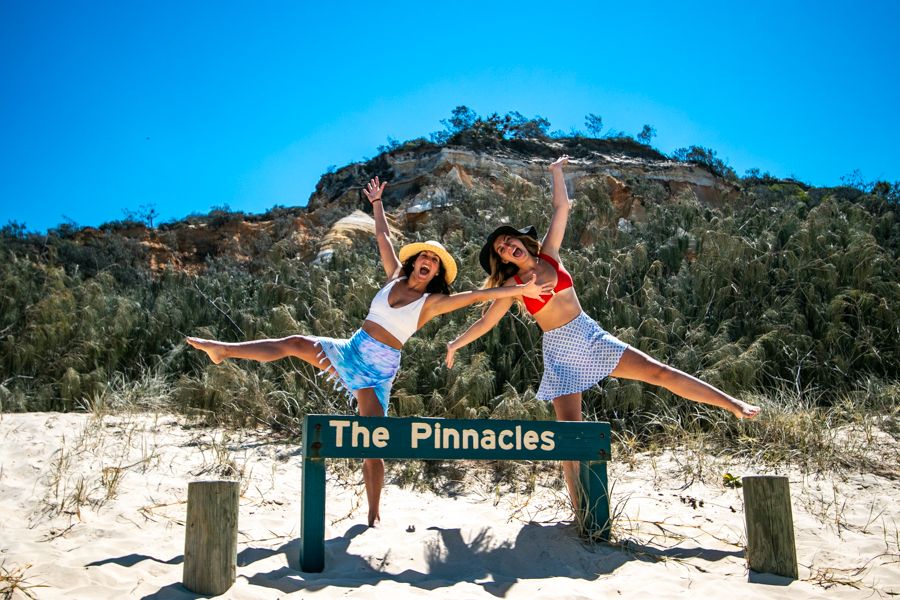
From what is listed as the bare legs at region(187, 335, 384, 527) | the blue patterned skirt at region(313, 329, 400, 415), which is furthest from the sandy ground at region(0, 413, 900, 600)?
the blue patterned skirt at region(313, 329, 400, 415)

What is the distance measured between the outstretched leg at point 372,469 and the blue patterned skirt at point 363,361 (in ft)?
0.11

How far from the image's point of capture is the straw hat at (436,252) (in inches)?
170

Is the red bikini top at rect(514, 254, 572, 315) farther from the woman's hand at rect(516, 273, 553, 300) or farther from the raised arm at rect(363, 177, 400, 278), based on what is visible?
the raised arm at rect(363, 177, 400, 278)

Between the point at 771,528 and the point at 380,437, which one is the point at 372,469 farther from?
the point at 771,528

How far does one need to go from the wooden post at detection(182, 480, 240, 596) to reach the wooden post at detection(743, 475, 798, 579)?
2451 millimetres

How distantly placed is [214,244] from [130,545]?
1109 cm

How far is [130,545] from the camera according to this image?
12.0 feet

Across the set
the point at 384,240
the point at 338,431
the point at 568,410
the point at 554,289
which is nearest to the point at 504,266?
the point at 554,289

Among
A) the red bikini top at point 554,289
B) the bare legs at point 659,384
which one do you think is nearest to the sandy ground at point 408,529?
the bare legs at point 659,384

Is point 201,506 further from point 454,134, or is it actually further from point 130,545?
point 454,134

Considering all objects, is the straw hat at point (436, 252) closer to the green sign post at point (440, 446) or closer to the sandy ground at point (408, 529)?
the green sign post at point (440, 446)

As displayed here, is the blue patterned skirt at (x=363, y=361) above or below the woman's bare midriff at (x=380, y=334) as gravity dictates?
below

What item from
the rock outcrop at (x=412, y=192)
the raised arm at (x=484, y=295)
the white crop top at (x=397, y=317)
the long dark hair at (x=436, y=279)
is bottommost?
the white crop top at (x=397, y=317)

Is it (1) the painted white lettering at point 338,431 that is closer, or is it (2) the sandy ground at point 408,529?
(2) the sandy ground at point 408,529
